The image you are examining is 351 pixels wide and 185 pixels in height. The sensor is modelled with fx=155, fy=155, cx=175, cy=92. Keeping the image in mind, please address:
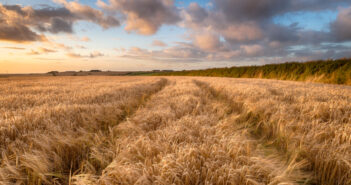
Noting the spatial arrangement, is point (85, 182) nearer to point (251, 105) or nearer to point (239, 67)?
point (251, 105)

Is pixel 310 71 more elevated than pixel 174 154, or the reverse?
pixel 310 71

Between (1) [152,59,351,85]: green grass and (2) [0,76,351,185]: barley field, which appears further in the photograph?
(1) [152,59,351,85]: green grass

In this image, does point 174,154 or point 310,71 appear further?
point 310,71

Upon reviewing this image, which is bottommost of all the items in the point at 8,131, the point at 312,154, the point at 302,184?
the point at 302,184

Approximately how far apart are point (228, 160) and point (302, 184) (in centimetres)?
79

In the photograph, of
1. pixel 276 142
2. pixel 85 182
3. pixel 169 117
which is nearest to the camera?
pixel 85 182

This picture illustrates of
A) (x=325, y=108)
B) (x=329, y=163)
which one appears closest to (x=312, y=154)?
(x=329, y=163)

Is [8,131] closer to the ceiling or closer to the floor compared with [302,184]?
closer to the ceiling

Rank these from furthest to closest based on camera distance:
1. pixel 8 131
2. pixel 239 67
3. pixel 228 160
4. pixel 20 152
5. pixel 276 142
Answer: pixel 239 67
pixel 276 142
pixel 8 131
pixel 20 152
pixel 228 160

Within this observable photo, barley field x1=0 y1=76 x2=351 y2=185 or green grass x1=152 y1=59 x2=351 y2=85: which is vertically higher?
green grass x1=152 y1=59 x2=351 y2=85

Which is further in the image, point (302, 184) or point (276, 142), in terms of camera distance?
point (276, 142)

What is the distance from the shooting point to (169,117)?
299 cm

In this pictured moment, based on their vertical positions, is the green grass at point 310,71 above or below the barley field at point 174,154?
above

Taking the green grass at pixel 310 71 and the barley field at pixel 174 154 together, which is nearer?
the barley field at pixel 174 154
